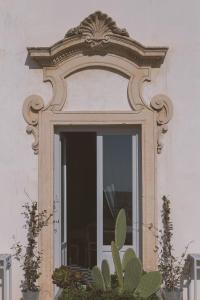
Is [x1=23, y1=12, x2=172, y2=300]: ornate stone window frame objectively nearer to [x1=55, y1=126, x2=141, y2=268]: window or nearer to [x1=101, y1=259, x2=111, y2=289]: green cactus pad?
[x1=55, y1=126, x2=141, y2=268]: window

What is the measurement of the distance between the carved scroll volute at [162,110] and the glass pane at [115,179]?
1.52 ft

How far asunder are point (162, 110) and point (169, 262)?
6.34ft

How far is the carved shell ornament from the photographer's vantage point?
24.4 ft

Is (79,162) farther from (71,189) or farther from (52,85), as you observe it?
(52,85)

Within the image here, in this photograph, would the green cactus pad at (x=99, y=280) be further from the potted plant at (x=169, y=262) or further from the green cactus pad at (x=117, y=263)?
the potted plant at (x=169, y=262)

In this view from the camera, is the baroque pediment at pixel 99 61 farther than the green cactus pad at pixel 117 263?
Yes

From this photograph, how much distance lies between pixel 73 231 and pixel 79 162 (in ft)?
3.35

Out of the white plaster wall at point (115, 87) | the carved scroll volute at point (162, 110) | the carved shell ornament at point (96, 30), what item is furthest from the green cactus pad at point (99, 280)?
the carved shell ornament at point (96, 30)

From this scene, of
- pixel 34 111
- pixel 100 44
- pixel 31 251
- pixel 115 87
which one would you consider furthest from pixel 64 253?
pixel 100 44

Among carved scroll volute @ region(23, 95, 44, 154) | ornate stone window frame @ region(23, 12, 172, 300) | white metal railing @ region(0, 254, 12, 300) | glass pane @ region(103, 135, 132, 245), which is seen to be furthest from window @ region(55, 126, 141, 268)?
white metal railing @ region(0, 254, 12, 300)

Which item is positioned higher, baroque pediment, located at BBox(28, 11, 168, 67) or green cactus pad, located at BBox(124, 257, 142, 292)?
baroque pediment, located at BBox(28, 11, 168, 67)

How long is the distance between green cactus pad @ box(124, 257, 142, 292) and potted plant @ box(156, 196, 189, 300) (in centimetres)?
62

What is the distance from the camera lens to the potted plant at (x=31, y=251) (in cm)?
732

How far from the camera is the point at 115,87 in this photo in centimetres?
764
